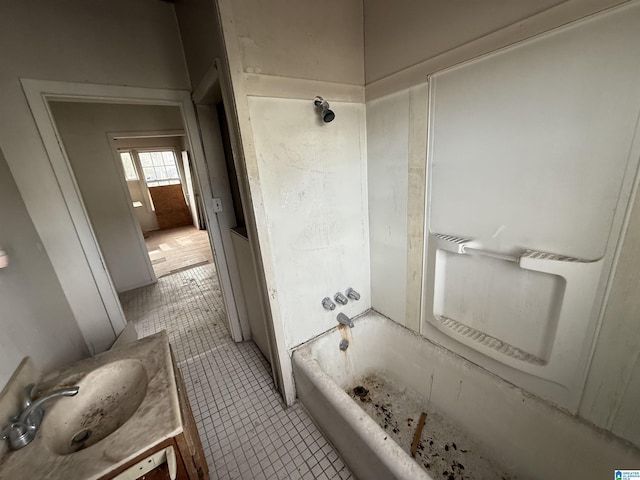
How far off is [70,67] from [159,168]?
594 cm

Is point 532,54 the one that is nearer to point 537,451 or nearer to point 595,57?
point 595,57

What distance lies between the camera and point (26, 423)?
704mm

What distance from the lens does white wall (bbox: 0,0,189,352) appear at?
4.04 feet

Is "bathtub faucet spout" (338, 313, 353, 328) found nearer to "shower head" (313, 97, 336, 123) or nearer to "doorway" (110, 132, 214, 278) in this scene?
"shower head" (313, 97, 336, 123)

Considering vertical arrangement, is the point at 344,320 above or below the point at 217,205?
below

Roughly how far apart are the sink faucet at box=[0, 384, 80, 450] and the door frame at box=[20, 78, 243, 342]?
100cm

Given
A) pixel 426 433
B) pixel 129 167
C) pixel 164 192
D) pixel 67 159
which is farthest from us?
pixel 164 192

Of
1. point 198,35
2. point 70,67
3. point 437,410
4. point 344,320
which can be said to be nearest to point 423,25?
point 198,35

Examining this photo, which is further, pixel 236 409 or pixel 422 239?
pixel 236 409

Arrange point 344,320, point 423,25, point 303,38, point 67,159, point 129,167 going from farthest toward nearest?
1. point 129,167
2. point 344,320
3. point 67,159
4. point 303,38
5. point 423,25

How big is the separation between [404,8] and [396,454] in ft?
6.19

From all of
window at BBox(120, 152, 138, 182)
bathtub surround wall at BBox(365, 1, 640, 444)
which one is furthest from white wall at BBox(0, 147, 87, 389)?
window at BBox(120, 152, 138, 182)

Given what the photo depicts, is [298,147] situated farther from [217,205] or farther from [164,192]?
[164,192]

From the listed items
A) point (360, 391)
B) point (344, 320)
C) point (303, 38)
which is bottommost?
point (360, 391)
